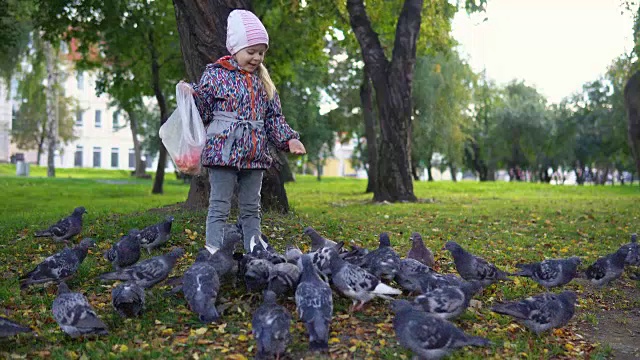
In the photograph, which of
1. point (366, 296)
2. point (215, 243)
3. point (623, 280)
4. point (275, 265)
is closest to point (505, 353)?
point (366, 296)

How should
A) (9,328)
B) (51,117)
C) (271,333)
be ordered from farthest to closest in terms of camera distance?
1. (51,117)
2. (9,328)
3. (271,333)

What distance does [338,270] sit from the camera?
591 cm

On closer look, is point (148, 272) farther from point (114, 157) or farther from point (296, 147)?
point (114, 157)

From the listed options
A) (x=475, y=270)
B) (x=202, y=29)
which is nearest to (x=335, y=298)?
(x=475, y=270)

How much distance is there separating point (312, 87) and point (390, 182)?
1807 centimetres

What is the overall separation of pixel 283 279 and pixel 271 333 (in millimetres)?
1122

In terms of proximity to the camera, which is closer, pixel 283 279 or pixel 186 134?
pixel 283 279

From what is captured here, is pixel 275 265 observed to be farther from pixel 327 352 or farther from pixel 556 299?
pixel 556 299

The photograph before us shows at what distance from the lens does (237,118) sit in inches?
266

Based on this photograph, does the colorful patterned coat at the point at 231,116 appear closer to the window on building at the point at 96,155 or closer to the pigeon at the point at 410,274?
the pigeon at the point at 410,274

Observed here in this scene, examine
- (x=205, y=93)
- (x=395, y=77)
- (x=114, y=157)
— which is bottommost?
(x=205, y=93)

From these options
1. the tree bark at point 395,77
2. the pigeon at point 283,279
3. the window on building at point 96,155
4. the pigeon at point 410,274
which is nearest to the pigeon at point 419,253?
the pigeon at point 410,274

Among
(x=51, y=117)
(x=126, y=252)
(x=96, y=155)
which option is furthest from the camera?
(x=96, y=155)

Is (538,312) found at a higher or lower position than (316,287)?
lower
